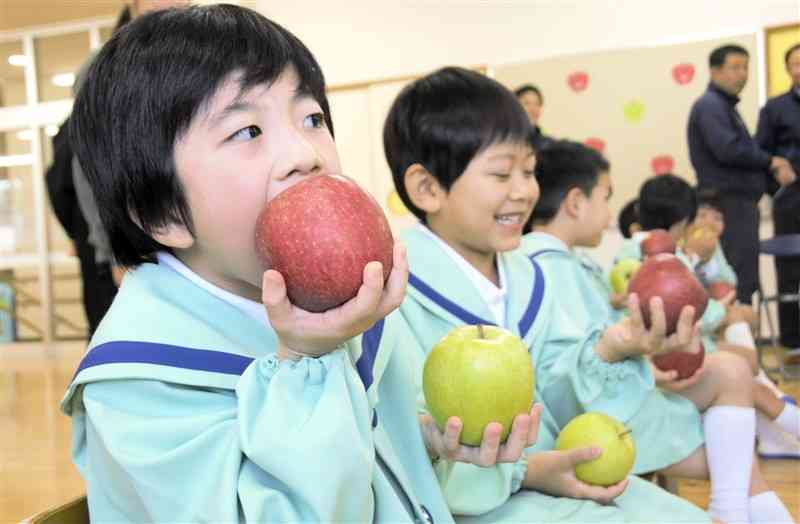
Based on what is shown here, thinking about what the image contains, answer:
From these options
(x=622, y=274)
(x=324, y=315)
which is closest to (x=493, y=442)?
(x=324, y=315)

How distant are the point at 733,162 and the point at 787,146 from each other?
630 mm

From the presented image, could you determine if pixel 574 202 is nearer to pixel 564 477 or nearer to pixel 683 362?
pixel 683 362

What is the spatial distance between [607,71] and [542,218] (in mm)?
3684

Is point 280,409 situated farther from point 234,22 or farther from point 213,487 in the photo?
point 234,22

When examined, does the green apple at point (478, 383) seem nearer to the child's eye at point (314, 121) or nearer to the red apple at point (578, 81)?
the child's eye at point (314, 121)

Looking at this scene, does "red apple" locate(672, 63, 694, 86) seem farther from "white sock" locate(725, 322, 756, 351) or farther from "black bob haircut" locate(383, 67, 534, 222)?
"black bob haircut" locate(383, 67, 534, 222)

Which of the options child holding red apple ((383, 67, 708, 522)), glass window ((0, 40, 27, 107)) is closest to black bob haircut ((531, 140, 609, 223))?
child holding red apple ((383, 67, 708, 522))

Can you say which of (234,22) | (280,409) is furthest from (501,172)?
(280,409)

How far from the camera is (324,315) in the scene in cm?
76

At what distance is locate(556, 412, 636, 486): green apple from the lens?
1288mm

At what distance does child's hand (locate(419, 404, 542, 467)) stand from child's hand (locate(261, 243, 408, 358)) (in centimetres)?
26

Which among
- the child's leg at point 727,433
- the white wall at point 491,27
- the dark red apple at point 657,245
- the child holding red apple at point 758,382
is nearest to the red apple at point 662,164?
the white wall at point 491,27

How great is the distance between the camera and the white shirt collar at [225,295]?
36.1 inches

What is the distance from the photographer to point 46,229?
776cm
